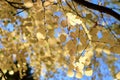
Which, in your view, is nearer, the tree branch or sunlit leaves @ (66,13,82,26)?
sunlit leaves @ (66,13,82,26)

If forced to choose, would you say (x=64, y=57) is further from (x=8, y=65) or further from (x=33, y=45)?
(x=8, y=65)

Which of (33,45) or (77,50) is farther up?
(77,50)

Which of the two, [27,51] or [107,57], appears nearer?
[107,57]

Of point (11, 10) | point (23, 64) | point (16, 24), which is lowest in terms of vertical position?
point (23, 64)

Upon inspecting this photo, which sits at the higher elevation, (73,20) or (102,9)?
(73,20)

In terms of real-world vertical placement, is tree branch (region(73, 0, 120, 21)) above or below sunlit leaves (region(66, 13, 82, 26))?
below

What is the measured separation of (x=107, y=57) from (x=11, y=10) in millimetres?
1571

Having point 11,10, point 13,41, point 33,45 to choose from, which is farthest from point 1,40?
point 11,10

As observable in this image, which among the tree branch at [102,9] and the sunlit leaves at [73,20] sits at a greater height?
the sunlit leaves at [73,20]

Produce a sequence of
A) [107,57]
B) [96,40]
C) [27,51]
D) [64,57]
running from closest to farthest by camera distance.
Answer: [96,40]
[107,57]
[64,57]
[27,51]

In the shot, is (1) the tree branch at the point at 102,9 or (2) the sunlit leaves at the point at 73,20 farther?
(1) the tree branch at the point at 102,9

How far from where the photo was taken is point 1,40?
556cm

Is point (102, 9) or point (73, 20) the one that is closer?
point (73, 20)

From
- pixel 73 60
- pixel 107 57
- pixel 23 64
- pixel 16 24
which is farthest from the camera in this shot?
pixel 23 64
